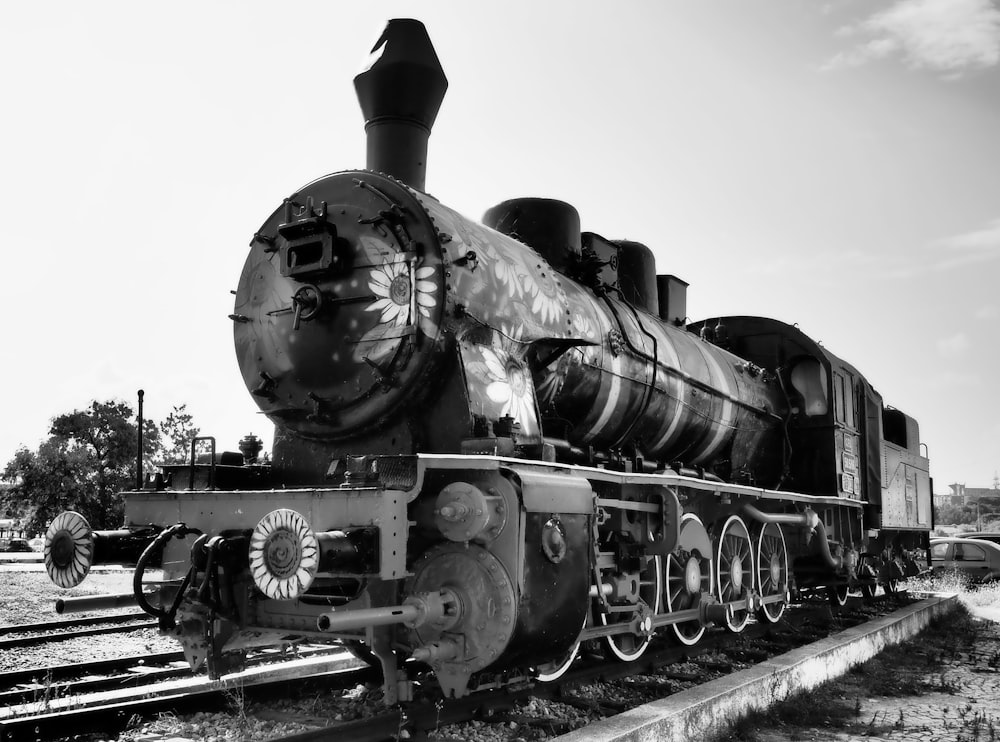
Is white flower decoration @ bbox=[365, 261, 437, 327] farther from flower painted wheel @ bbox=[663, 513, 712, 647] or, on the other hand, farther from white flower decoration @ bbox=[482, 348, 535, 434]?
flower painted wheel @ bbox=[663, 513, 712, 647]

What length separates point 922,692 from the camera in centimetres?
710

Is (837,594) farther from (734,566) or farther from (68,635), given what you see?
(68,635)

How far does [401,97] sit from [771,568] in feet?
20.1

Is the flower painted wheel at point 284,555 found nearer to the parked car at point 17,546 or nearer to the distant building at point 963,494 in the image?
the parked car at point 17,546

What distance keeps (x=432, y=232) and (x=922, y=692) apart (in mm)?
5664

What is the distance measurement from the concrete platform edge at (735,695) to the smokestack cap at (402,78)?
4.41m

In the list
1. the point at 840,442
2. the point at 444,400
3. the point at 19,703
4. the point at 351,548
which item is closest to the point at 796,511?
the point at 840,442

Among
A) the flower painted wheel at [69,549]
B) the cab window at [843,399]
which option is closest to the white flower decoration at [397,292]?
the flower painted wheel at [69,549]

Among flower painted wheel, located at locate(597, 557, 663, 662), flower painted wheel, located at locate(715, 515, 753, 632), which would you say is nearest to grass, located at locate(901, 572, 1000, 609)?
flower painted wheel, located at locate(715, 515, 753, 632)

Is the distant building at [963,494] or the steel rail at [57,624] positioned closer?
the steel rail at [57,624]

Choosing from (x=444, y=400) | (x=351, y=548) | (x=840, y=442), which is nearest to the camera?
(x=351, y=548)

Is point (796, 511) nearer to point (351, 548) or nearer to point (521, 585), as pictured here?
point (521, 585)

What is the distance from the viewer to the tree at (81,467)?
33188 millimetres

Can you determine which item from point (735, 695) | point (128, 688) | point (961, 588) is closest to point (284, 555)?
point (735, 695)
